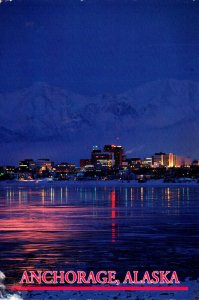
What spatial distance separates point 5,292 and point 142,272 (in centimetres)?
359

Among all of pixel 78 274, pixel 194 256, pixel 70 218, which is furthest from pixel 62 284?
pixel 70 218

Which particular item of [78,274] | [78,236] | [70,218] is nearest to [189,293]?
[78,274]

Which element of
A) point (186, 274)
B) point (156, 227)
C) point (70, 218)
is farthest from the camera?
point (70, 218)

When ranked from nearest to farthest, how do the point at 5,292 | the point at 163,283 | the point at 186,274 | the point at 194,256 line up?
the point at 5,292 → the point at 163,283 → the point at 186,274 → the point at 194,256

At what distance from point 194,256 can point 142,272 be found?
110 inches

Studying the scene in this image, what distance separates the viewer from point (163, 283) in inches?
452

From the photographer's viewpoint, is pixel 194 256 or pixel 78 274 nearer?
pixel 78 274

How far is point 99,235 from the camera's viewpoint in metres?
21.3

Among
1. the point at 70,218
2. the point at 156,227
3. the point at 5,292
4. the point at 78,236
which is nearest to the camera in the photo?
the point at 5,292

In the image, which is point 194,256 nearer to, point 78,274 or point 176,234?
point 78,274

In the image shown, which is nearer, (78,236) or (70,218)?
(78,236)

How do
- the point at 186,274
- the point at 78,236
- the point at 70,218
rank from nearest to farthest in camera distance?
the point at 186,274
the point at 78,236
the point at 70,218

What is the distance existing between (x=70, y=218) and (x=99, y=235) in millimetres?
8238

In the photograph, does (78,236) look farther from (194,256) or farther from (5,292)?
(5,292)
